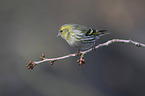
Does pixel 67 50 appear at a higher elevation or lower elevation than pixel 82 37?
lower

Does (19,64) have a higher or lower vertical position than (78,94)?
higher

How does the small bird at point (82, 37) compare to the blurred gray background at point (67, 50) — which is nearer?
the small bird at point (82, 37)

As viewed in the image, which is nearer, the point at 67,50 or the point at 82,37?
the point at 82,37

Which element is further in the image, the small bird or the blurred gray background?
the blurred gray background
